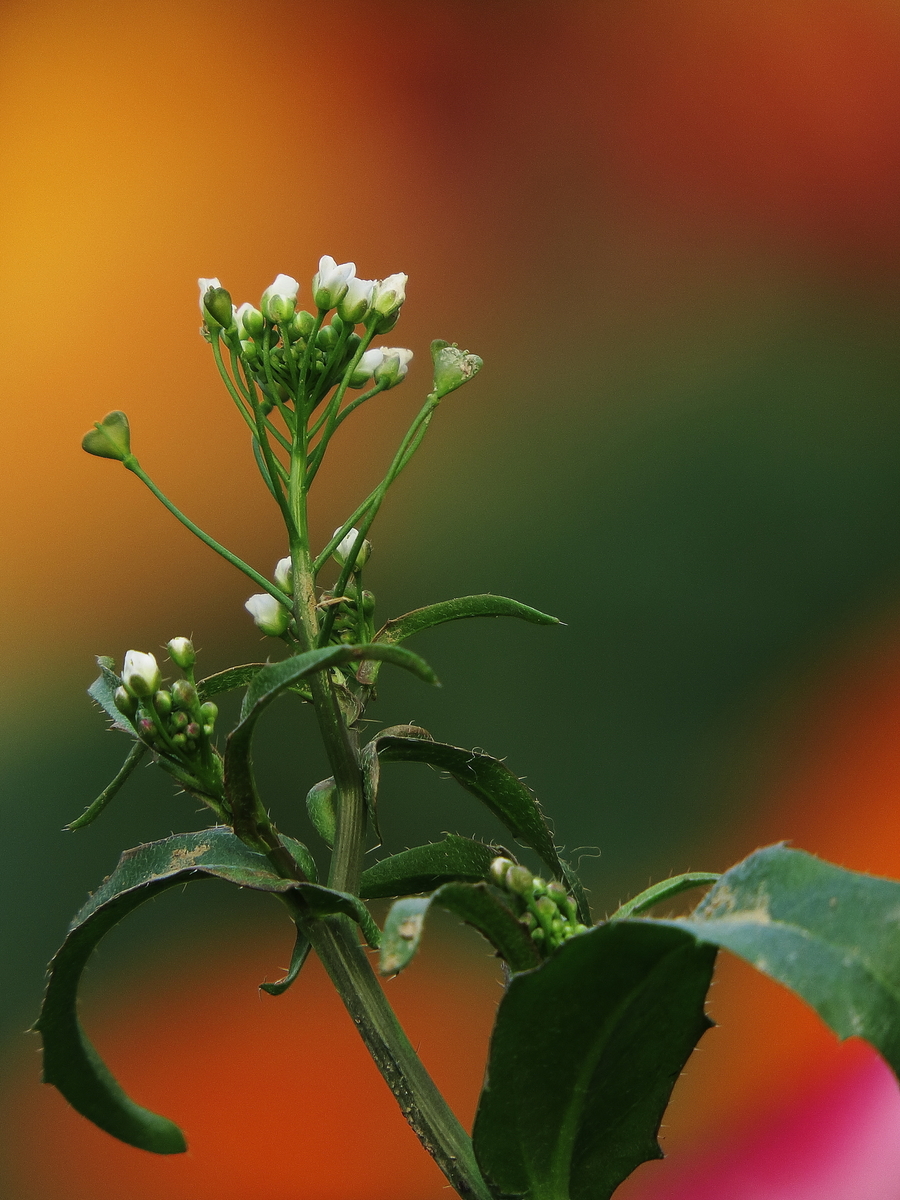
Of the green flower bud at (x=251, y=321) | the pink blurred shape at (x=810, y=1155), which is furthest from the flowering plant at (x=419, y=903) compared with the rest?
the pink blurred shape at (x=810, y=1155)

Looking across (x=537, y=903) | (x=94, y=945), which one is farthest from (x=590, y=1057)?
(x=94, y=945)

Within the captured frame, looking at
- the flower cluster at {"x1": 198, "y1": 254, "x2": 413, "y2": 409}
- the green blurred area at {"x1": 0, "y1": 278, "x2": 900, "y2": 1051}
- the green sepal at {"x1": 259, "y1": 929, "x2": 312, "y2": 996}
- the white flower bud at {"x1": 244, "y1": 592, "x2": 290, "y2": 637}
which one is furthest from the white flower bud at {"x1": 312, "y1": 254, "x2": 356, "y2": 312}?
the green blurred area at {"x1": 0, "y1": 278, "x2": 900, "y2": 1051}

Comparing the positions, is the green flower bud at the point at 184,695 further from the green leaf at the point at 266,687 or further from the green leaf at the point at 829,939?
the green leaf at the point at 829,939

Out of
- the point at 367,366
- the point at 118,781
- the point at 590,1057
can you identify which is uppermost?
the point at 367,366

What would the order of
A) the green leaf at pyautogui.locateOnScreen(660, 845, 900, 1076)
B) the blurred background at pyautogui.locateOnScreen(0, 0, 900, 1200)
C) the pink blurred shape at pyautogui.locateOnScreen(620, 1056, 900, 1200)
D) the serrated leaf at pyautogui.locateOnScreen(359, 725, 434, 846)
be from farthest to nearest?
the blurred background at pyautogui.locateOnScreen(0, 0, 900, 1200) → the pink blurred shape at pyautogui.locateOnScreen(620, 1056, 900, 1200) → the serrated leaf at pyautogui.locateOnScreen(359, 725, 434, 846) → the green leaf at pyautogui.locateOnScreen(660, 845, 900, 1076)

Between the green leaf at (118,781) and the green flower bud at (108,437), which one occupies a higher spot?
the green flower bud at (108,437)

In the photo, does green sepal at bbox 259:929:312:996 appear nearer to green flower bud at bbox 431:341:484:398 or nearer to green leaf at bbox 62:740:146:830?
green leaf at bbox 62:740:146:830

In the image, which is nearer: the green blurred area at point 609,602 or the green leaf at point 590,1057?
the green leaf at point 590,1057

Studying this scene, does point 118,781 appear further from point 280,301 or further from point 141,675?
point 280,301
